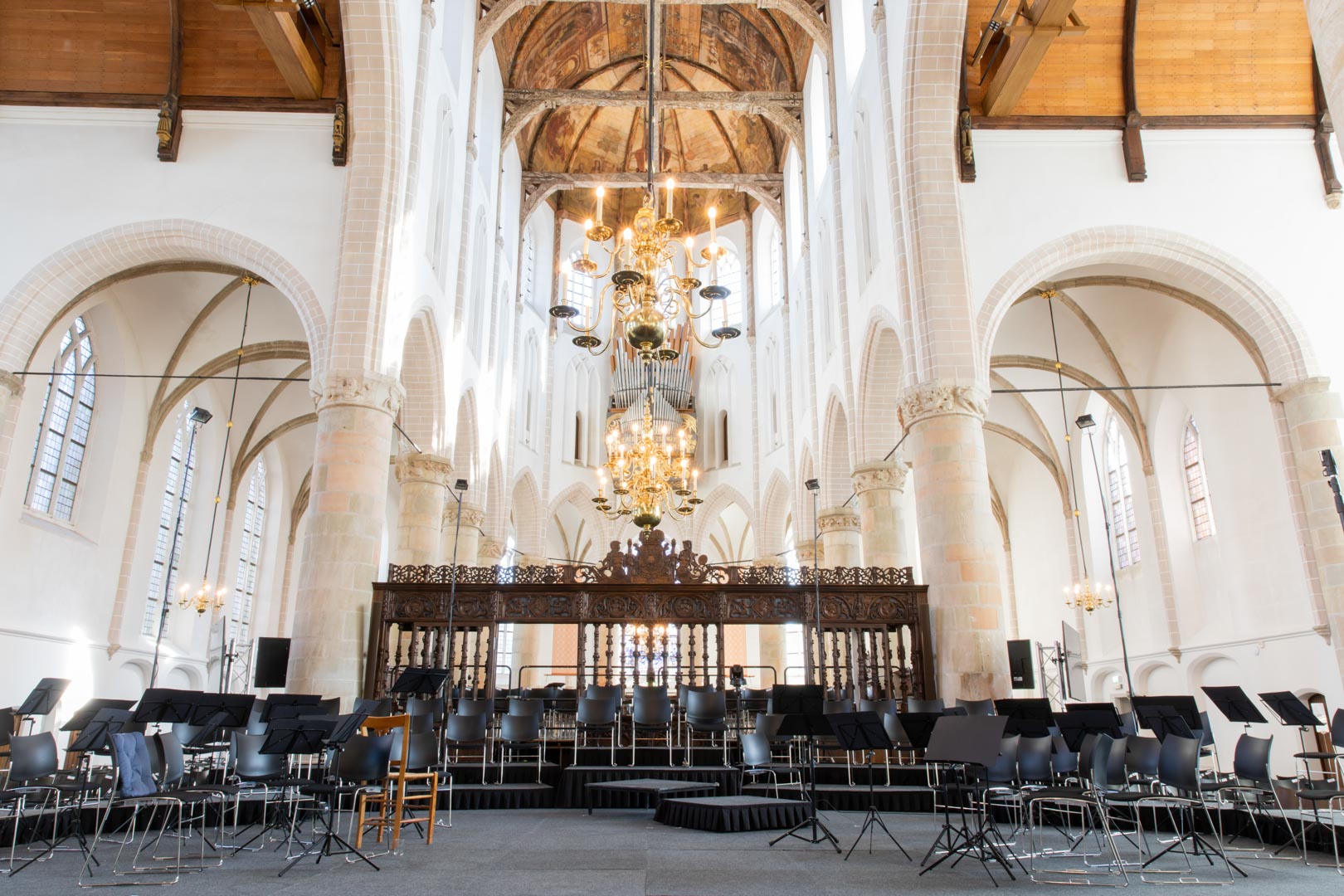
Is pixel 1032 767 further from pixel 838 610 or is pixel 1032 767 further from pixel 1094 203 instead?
pixel 1094 203

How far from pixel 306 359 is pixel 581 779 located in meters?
12.2

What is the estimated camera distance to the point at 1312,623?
42.9 ft

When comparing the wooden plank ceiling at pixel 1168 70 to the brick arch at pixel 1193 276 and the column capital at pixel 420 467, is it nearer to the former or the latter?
the brick arch at pixel 1193 276

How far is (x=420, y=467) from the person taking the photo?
16.0 metres

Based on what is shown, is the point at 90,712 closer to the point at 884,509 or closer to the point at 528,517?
the point at 884,509

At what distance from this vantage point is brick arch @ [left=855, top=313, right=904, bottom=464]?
15422mm

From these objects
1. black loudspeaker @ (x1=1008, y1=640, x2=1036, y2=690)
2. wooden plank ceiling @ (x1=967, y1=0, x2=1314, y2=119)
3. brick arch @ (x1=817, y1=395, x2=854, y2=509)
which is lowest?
black loudspeaker @ (x1=1008, y1=640, x2=1036, y2=690)

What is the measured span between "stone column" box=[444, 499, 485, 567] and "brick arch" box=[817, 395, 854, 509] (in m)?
7.27

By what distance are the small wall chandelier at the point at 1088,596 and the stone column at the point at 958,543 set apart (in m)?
7.24

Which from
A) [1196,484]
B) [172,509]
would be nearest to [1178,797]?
→ [1196,484]

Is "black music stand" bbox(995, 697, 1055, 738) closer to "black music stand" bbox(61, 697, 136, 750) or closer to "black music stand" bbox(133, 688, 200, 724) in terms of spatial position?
"black music stand" bbox(133, 688, 200, 724)

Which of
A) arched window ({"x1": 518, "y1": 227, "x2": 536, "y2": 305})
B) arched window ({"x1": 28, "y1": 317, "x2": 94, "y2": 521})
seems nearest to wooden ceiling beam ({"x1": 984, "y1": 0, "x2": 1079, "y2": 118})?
arched window ({"x1": 28, "y1": 317, "x2": 94, "y2": 521})

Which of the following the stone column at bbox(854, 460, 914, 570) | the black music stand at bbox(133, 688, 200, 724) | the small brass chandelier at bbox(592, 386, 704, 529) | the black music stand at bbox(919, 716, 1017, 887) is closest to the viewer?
the black music stand at bbox(919, 716, 1017, 887)

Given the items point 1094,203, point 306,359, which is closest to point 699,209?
point 306,359
